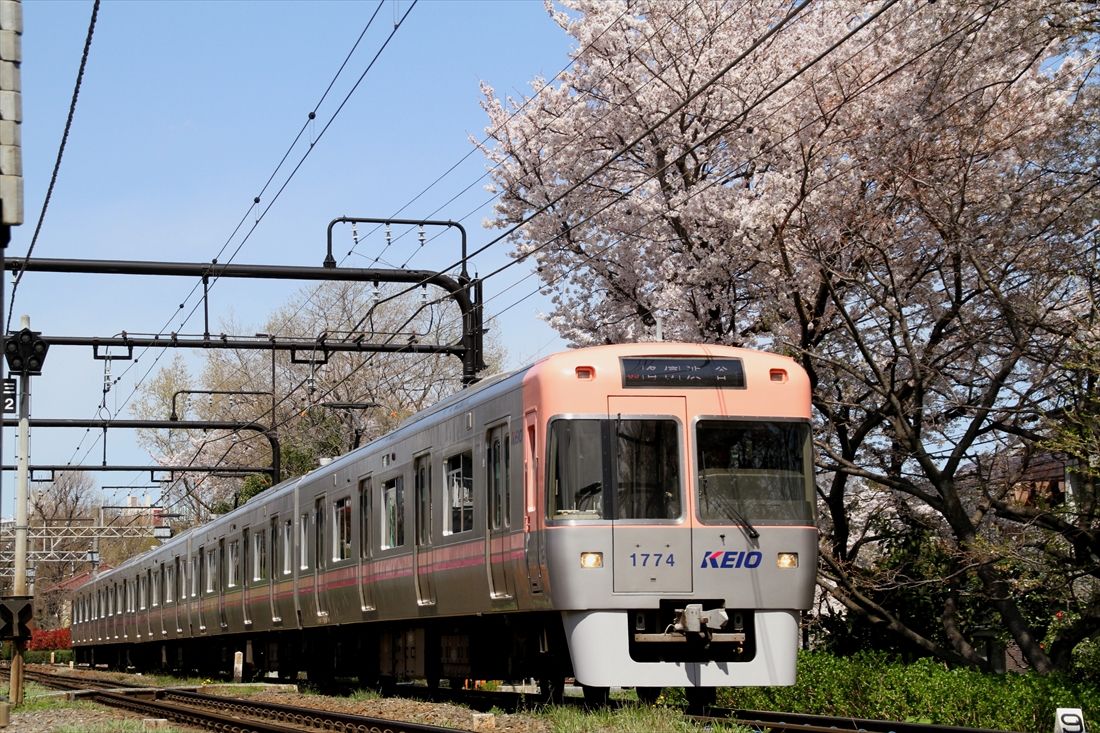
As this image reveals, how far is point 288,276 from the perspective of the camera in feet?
67.1

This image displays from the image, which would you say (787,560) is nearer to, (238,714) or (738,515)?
(738,515)

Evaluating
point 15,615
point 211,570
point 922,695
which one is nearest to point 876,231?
point 922,695

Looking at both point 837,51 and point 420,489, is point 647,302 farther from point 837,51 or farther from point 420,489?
point 420,489

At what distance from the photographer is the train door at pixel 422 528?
15.3 metres

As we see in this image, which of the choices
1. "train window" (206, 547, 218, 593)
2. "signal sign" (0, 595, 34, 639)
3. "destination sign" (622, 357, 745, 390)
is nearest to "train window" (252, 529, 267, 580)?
"train window" (206, 547, 218, 593)

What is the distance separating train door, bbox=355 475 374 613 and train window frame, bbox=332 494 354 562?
504 mm

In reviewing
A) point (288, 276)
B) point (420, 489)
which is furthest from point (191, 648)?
point (420, 489)

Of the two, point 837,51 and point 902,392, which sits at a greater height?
point 837,51

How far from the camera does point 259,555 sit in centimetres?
2430

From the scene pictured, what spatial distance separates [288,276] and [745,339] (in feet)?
21.5

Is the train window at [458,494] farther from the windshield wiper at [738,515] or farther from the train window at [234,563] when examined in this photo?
the train window at [234,563]

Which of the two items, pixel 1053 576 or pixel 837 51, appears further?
pixel 837 51

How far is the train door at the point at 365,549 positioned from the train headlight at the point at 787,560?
6.51 metres

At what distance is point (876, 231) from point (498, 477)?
7.24 meters
